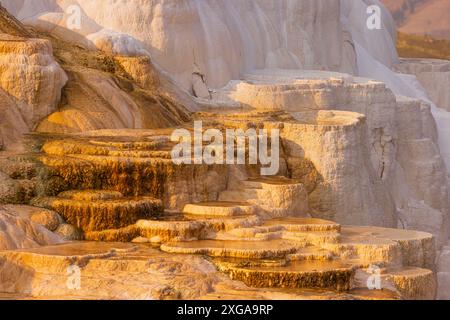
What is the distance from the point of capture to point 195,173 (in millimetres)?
24906

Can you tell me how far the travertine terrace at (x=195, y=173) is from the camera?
21562 mm

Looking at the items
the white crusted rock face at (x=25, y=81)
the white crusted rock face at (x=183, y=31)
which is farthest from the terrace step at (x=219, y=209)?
the white crusted rock face at (x=183, y=31)

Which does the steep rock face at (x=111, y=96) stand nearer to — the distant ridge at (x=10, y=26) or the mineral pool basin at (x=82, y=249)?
the distant ridge at (x=10, y=26)

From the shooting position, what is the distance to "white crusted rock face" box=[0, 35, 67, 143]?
26.1m

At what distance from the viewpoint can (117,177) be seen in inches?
950

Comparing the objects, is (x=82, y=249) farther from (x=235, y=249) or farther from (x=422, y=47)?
(x=422, y=47)

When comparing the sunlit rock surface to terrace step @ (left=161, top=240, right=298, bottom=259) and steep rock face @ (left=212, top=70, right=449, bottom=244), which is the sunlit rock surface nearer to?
terrace step @ (left=161, top=240, right=298, bottom=259)

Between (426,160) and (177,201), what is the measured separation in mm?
12049

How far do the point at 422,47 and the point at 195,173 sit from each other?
4439 centimetres

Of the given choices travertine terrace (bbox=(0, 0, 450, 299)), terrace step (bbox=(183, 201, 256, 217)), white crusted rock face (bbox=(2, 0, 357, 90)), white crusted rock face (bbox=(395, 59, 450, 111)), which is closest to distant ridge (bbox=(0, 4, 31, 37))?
travertine terrace (bbox=(0, 0, 450, 299))

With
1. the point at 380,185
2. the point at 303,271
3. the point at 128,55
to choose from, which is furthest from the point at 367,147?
the point at 303,271

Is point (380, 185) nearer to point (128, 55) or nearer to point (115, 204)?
point (128, 55)

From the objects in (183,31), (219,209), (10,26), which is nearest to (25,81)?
(10,26)

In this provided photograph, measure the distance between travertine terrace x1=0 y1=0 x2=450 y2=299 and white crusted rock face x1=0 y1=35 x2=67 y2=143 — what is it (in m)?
0.02
